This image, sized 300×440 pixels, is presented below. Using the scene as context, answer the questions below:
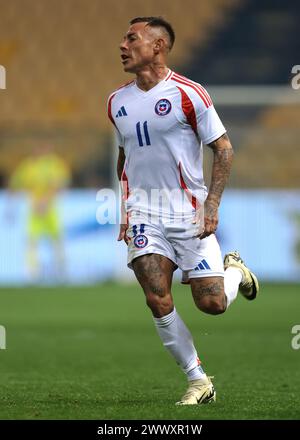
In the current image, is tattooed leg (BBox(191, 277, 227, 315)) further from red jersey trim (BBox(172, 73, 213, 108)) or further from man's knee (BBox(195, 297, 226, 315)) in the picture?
red jersey trim (BBox(172, 73, 213, 108))

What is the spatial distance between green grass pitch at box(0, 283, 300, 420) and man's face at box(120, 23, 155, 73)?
79.5 inches

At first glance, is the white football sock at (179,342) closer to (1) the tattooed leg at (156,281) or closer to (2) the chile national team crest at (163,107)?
(1) the tattooed leg at (156,281)

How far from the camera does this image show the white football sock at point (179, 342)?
6961mm

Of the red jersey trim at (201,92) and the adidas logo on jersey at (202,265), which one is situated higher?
the red jersey trim at (201,92)

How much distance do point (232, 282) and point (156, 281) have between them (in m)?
0.65

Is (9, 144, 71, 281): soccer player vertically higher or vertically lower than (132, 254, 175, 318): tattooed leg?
higher

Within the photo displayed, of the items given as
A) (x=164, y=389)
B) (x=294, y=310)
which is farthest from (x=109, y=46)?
(x=164, y=389)

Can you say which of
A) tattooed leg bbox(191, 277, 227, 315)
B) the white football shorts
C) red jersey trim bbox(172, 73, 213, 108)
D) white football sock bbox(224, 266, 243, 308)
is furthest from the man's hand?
red jersey trim bbox(172, 73, 213, 108)

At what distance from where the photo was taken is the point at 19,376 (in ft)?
28.3

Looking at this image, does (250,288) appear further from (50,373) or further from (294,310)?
(294,310)

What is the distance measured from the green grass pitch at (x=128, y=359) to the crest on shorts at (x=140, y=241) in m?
0.93

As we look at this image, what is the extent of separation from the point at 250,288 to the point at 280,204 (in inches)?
493

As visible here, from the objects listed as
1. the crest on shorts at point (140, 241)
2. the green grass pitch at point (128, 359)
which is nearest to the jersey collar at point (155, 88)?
the crest on shorts at point (140, 241)

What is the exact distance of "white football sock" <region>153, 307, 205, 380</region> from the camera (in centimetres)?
696
